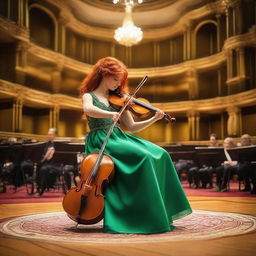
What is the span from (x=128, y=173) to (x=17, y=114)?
14198 millimetres

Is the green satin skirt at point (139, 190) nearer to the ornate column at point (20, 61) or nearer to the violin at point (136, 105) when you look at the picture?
the violin at point (136, 105)

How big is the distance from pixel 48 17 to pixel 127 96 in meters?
16.9

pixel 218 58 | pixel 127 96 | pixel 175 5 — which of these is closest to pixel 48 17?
pixel 175 5

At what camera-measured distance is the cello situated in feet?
7.73

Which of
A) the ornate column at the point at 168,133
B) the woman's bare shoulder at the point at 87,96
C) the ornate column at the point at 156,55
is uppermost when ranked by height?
the ornate column at the point at 156,55

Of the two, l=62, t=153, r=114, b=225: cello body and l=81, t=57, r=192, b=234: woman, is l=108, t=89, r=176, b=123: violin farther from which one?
l=62, t=153, r=114, b=225: cello body

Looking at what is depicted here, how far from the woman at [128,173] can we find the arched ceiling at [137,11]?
1607 cm

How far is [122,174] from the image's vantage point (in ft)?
8.21

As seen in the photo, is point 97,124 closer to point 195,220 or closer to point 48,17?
point 195,220

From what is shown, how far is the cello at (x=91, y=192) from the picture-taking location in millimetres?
2355

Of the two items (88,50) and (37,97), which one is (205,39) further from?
(37,97)

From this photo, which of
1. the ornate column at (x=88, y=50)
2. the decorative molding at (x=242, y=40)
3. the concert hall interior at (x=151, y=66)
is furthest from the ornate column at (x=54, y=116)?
the decorative molding at (x=242, y=40)

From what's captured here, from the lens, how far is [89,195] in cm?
237

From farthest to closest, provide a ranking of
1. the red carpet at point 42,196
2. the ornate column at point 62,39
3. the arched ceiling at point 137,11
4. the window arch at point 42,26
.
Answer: the ornate column at point 62,39 < the arched ceiling at point 137,11 < the window arch at point 42,26 < the red carpet at point 42,196
